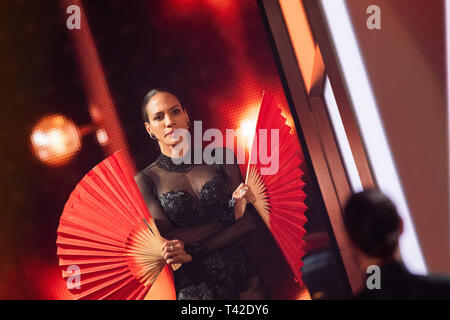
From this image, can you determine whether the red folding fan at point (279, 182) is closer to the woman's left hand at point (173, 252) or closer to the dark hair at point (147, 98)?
the woman's left hand at point (173, 252)

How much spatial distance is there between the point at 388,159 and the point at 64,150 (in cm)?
185

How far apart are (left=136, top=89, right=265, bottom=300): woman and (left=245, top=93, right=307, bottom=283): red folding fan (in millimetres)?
103

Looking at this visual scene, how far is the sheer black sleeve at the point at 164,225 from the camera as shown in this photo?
7.55 ft

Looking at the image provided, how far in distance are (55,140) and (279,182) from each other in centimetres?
143

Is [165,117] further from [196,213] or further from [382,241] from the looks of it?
[382,241]

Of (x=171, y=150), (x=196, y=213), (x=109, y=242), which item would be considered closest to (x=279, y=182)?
(x=196, y=213)

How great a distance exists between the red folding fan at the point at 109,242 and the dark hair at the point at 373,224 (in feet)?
4.66

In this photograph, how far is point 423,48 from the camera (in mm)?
1688

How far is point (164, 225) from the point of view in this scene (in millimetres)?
2297

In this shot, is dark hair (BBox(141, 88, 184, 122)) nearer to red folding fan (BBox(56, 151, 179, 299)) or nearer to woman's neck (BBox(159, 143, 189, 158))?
woman's neck (BBox(159, 143, 189, 158))

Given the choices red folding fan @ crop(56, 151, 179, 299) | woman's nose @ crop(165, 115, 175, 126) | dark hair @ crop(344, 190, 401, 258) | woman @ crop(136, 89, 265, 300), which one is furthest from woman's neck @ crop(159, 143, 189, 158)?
dark hair @ crop(344, 190, 401, 258)

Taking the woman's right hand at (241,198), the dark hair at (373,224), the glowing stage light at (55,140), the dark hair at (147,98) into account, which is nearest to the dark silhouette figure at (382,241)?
the dark hair at (373,224)
